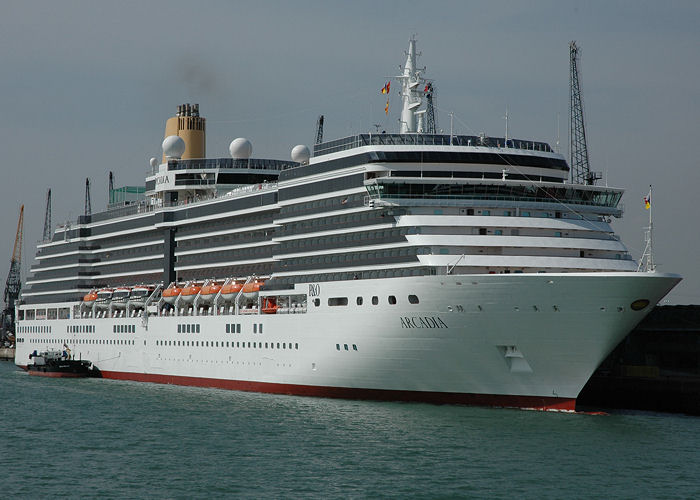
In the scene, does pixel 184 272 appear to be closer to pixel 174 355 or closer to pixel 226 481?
pixel 174 355

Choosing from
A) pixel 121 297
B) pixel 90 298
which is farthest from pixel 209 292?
pixel 90 298

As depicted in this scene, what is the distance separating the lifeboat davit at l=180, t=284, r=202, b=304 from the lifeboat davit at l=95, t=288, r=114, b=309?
32.3ft

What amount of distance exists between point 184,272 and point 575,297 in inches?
1108

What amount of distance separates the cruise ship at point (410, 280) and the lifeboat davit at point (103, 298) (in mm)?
6836

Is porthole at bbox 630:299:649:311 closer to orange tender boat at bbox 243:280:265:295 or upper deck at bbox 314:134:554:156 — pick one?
upper deck at bbox 314:134:554:156

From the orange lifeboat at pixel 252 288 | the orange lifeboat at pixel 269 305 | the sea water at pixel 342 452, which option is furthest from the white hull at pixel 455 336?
the orange lifeboat at pixel 252 288

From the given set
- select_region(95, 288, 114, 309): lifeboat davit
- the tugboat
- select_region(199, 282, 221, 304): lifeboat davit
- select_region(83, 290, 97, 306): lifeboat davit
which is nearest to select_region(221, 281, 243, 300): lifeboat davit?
select_region(199, 282, 221, 304): lifeboat davit

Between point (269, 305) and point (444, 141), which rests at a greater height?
point (444, 141)

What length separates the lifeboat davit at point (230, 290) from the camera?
4953cm

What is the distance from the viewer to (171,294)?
55094 mm

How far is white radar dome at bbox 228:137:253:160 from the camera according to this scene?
199ft

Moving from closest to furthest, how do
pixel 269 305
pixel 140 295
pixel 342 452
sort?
pixel 342 452 → pixel 269 305 → pixel 140 295

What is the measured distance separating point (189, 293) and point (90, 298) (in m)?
13.3

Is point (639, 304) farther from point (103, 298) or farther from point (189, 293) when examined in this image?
point (103, 298)
